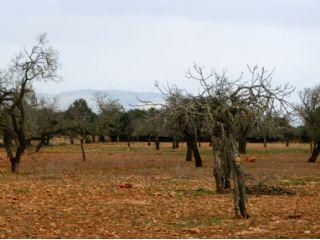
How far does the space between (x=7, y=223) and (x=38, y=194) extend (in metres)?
5.92

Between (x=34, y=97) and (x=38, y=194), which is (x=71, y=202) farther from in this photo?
(x=34, y=97)

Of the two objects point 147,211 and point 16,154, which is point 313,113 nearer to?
point 16,154

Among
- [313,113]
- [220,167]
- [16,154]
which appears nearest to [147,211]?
[220,167]

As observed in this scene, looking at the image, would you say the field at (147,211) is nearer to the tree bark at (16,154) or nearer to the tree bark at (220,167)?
the tree bark at (220,167)

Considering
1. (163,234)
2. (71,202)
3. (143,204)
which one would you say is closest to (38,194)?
(71,202)

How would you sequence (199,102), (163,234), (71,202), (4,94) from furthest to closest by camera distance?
(4,94)
(71,202)
(199,102)
(163,234)

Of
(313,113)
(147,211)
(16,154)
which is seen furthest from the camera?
(313,113)

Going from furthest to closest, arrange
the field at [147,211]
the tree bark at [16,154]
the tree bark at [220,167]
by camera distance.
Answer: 1. the tree bark at [16,154]
2. the tree bark at [220,167]
3. the field at [147,211]

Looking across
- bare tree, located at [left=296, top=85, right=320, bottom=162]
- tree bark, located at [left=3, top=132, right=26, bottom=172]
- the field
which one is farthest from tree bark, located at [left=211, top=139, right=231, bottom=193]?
bare tree, located at [left=296, top=85, right=320, bottom=162]

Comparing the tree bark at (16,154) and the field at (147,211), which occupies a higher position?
the tree bark at (16,154)

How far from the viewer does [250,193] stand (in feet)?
61.6

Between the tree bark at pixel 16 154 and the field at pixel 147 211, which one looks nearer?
the field at pixel 147 211

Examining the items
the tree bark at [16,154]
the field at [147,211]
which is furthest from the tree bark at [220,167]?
the tree bark at [16,154]

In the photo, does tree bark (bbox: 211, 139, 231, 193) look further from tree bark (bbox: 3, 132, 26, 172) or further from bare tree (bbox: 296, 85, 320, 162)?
bare tree (bbox: 296, 85, 320, 162)
